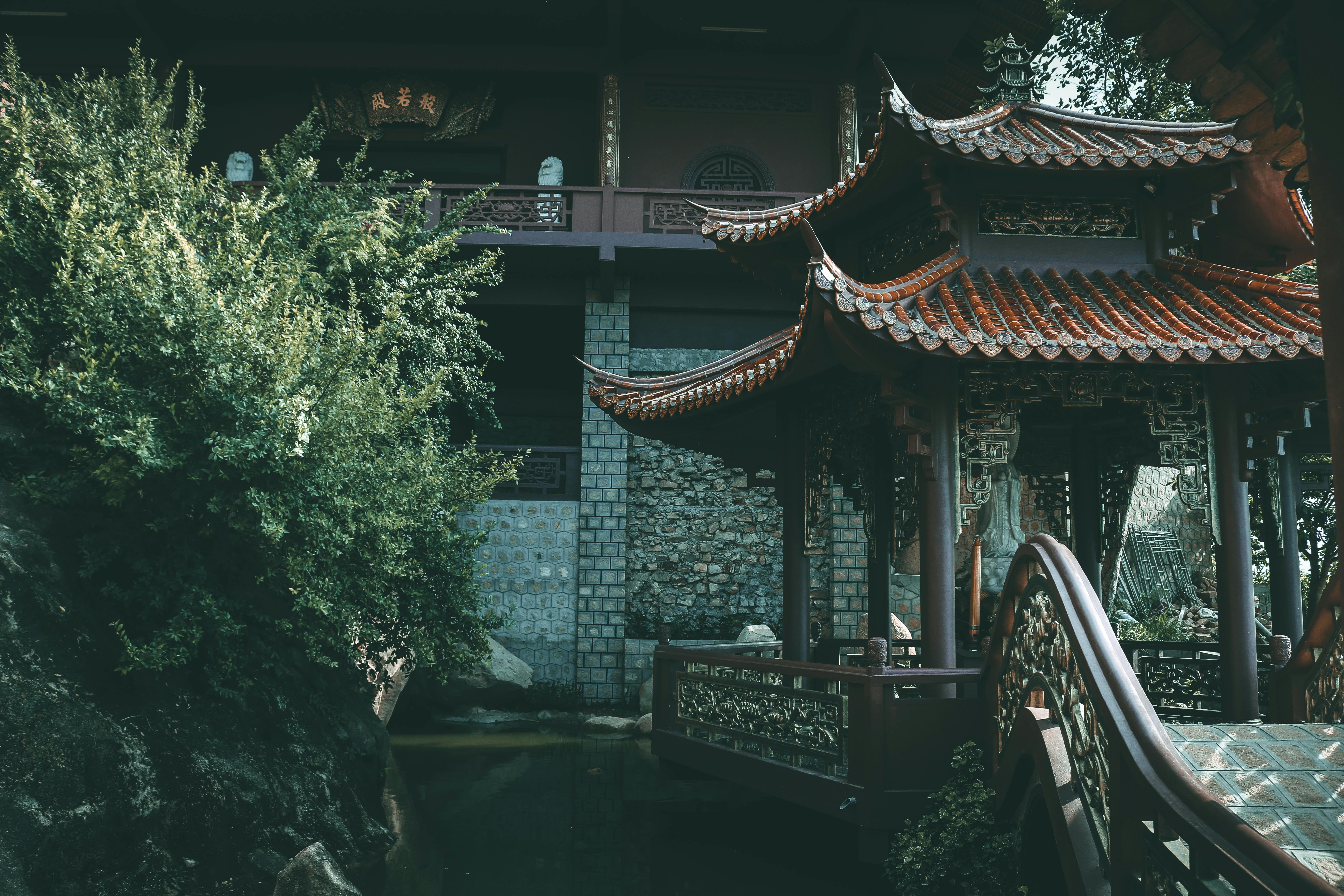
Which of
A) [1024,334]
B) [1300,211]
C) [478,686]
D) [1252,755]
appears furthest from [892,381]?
[478,686]

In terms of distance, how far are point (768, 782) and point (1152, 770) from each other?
319 centimetres

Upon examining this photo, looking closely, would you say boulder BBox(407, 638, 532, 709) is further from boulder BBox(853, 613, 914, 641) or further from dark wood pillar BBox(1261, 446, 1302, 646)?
dark wood pillar BBox(1261, 446, 1302, 646)

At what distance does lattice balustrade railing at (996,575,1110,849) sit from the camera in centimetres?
316

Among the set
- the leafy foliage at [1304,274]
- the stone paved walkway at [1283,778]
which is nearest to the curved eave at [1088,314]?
the stone paved walkway at [1283,778]

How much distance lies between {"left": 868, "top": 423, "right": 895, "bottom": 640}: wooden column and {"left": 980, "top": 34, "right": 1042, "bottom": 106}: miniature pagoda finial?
2.67 m

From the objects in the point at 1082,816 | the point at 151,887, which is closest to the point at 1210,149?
the point at 1082,816

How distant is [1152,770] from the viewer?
8.82 feet

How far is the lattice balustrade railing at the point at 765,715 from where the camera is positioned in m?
5.17

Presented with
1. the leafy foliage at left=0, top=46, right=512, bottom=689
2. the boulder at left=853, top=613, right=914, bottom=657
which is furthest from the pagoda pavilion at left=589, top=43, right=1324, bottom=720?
the boulder at left=853, top=613, right=914, bottom=657

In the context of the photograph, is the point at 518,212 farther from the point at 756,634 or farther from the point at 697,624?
the point at 756,634

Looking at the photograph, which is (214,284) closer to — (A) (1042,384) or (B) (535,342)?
(A) (1042,384)

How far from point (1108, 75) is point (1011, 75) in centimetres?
966

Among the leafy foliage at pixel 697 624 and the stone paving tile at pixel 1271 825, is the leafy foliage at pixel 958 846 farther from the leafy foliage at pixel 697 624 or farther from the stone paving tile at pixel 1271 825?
the leafy foliage at pixel 697 624

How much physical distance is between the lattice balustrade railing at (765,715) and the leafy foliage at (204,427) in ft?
6.76
